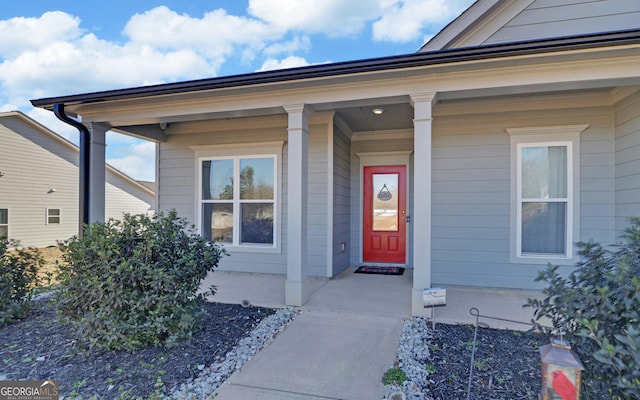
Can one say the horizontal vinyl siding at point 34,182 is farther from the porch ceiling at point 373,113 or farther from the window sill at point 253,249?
the window sill at point 253,249

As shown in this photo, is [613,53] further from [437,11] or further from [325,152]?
[437,11]

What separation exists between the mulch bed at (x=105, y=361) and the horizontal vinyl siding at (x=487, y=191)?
10.7 ft

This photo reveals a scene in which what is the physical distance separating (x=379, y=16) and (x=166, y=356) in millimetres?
9694

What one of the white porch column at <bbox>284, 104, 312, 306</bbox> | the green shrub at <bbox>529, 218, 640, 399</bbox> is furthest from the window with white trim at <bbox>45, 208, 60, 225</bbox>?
the green shrub at <bbox>529, 218, 640, 399</bbox>

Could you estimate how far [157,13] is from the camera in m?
8.88

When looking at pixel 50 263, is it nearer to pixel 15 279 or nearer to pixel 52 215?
pixel 15 279

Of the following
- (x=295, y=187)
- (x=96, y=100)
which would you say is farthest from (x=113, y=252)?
A: (x=96, y=100)

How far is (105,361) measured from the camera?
2740 mm

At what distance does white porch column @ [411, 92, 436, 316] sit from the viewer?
3639mm

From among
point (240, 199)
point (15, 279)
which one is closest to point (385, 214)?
point (240, 199)

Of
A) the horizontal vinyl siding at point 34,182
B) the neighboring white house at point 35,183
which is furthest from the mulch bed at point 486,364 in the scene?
the horizontal vinyl siding at point 34,182

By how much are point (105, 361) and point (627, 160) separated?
6.09 m

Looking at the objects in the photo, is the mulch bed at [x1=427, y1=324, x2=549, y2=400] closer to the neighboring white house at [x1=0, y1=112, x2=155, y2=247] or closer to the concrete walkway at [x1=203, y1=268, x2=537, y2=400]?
the concrete walkway at [x1=203, y1=268, x2=537, y2=400]

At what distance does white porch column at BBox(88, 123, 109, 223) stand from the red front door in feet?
14.9
